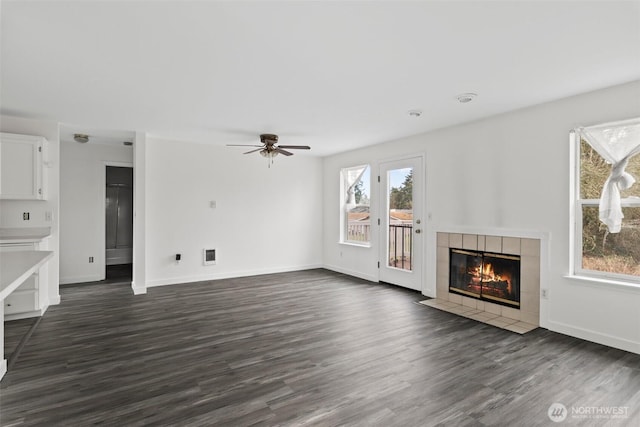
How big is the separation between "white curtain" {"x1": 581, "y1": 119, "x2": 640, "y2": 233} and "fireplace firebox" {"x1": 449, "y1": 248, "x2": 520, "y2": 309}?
39.1 inches

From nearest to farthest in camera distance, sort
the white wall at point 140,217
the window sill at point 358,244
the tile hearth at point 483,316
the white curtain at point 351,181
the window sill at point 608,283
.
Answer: the window sill at point 608,283, the tile hearth at point 483,316, the white wall at point 140,217, the window sill at point 358,244, the white curtain at point 351,181

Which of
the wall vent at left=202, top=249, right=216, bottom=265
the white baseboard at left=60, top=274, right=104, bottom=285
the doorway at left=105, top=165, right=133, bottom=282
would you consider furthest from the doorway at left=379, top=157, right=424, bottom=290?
the doorway at left=105, top=165, right=133, bottom=282

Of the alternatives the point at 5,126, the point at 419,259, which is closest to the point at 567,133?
the point at 419,259

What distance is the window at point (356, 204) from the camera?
6348 millimetres

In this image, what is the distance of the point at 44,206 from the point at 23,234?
0.42 meters

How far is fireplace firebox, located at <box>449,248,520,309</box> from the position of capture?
13.1ft

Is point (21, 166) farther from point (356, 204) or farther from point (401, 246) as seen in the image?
point (401, 246)

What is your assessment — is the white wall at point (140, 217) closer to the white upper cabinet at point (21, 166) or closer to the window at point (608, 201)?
the white upper cabinet at point (21, 166)

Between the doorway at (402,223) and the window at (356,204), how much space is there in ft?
1.67

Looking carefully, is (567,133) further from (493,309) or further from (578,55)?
(493,309)

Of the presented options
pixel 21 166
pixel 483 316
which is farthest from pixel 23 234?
pixel 483 316

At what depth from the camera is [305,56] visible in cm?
256

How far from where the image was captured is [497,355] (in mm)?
2977

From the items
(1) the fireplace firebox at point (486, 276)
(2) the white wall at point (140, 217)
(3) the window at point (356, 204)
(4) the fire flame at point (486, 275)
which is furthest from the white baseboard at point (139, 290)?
(4) the fire flame at point (486, 275)
